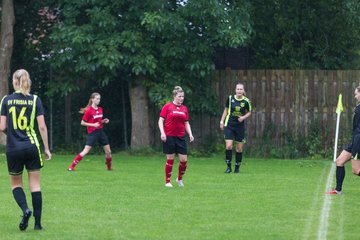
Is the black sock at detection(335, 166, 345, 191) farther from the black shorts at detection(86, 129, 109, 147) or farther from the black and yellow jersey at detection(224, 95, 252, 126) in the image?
the black shorts at detection(86, 129, 109, 147)

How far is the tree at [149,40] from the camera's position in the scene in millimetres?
23641

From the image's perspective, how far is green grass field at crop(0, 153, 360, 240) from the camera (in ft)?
36.2

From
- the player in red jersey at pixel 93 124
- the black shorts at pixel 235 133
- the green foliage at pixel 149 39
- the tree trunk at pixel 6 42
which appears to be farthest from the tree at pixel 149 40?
the black shorts at pixel 235 133

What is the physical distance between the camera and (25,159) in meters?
10.9

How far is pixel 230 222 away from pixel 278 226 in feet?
2.26

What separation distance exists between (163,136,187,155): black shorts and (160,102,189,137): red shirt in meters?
0.08

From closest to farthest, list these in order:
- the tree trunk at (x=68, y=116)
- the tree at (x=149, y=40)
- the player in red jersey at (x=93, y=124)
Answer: the player in red jersey at (x=93, y=124) → the tree at (x=149, y=40) → the tree trunk at (x=68, y=116)

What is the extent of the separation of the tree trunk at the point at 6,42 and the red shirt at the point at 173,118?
10416 mm

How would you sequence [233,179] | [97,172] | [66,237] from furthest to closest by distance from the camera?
[97,172] → [233,179] → [66,237]

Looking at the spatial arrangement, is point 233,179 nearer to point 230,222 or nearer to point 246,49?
point 230,222

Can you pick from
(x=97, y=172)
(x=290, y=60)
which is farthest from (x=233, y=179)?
(x=290, y=60)

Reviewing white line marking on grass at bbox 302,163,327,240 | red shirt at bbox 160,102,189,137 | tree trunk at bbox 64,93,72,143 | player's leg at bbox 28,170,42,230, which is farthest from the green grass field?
tree trunk at bbox 64,93,72,143

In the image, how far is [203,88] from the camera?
2570 centimetres

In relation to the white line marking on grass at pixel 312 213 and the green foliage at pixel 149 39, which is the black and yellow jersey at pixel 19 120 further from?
the green foliage at pixel 149 39
